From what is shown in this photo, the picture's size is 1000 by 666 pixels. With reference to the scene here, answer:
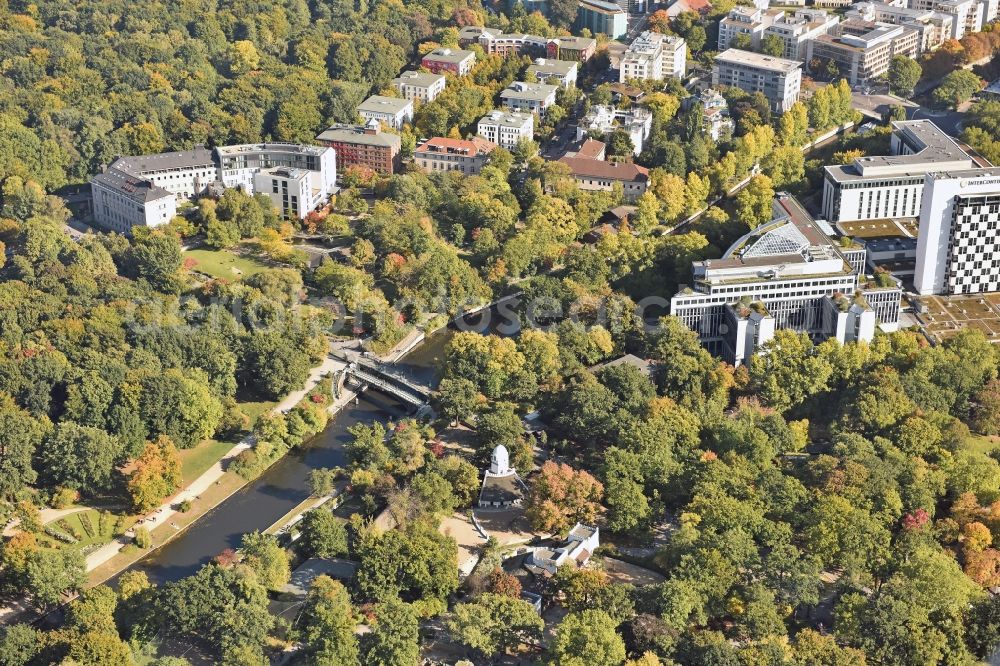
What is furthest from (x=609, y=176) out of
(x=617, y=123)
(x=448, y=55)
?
(x=448, y=55)

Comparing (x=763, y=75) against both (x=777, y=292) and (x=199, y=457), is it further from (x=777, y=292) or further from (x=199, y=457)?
(x=199, y=457)

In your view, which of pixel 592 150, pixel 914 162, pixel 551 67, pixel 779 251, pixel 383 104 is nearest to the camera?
pixel 779 251

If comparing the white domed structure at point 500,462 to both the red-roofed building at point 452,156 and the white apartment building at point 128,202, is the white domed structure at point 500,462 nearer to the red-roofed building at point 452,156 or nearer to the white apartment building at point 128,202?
the white apartment building at point 128,202

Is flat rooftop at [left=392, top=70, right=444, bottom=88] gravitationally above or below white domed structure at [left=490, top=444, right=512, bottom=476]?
above

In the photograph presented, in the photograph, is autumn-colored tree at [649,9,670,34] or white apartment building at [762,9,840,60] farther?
autumn-colored tree at [649,9,670,34]

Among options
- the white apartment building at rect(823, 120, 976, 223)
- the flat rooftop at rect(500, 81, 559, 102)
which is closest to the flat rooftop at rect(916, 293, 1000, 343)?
the white apartment building at rect(823, 120, 976, 223)

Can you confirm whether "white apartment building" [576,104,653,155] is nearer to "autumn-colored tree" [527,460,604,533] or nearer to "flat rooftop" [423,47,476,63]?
"flat rooftop" [423,47,476,63]
